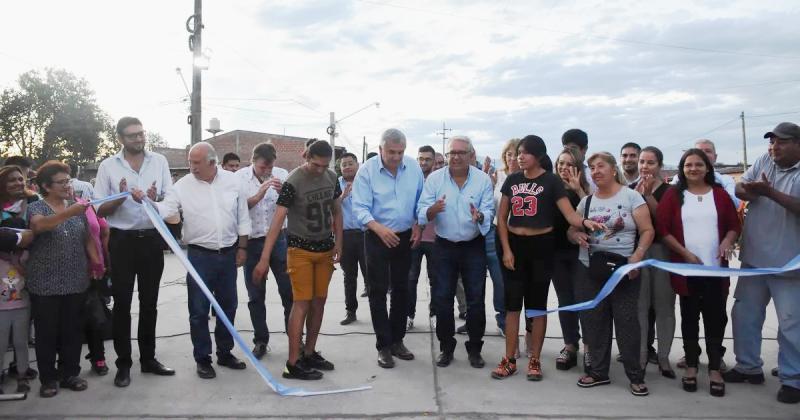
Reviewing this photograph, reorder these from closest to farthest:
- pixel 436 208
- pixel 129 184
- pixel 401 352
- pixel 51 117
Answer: pixel 129 184 < pixel 436 208 < pixel 401 352 < pixel 51 117

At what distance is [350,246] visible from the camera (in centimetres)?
651

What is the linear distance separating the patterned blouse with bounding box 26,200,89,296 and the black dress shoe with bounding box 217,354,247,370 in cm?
123

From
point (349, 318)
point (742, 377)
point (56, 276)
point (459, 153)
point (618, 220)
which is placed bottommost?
point (742, 377)

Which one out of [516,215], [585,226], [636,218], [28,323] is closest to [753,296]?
[636,218]

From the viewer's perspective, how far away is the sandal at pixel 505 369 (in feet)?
14.3

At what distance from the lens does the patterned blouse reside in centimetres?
401

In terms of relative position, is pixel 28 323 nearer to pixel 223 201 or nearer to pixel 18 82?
pixel 223 201

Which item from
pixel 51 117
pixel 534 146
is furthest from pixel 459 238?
pixel 51 117

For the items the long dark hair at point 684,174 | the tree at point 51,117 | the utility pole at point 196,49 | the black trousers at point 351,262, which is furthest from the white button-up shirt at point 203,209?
the tree at point 51,117

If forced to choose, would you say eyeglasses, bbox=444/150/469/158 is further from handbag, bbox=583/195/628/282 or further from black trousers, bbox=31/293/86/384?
black trousers, bbox=31/293/86/384

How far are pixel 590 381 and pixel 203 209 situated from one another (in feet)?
10.8

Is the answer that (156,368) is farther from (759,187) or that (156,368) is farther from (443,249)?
(759,187)

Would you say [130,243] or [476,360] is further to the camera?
[476,360]

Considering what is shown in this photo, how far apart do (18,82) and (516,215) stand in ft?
120
